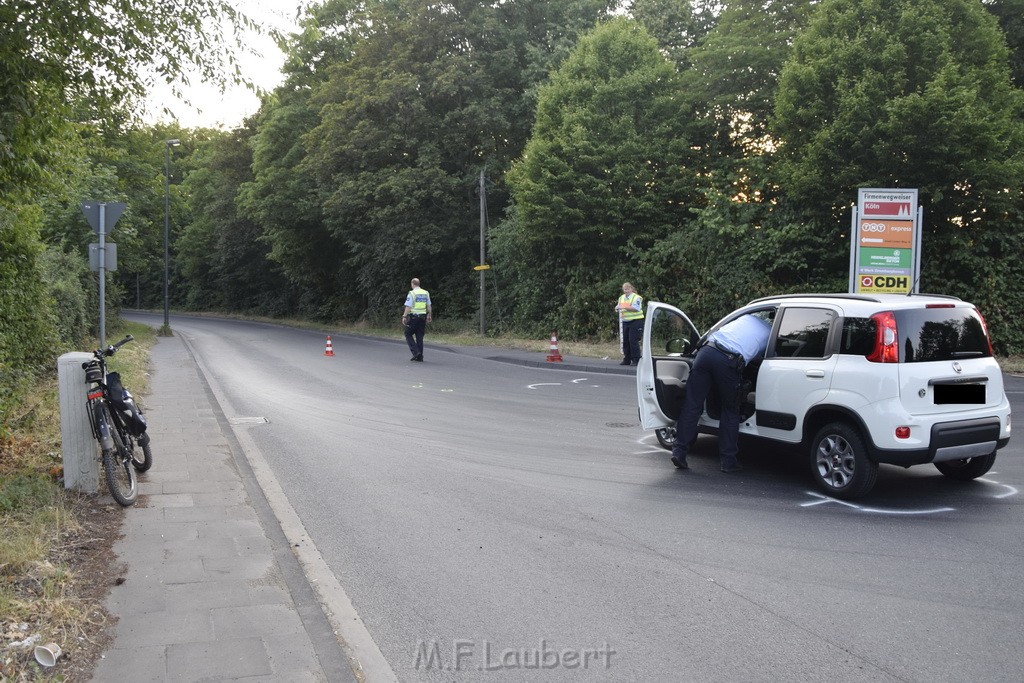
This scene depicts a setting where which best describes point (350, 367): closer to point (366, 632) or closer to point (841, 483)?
point (841, 483)

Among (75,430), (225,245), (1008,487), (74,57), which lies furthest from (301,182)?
(1008,487)

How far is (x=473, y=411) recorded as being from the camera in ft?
40.5

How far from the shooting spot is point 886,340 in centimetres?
677

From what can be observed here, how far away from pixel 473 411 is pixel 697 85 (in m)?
16.4

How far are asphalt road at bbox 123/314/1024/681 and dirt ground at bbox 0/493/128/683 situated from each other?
1313mm

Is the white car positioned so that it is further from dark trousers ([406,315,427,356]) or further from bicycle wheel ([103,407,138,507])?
dark trousers ([406,315,427,356])

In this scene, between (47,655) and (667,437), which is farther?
(667,437)

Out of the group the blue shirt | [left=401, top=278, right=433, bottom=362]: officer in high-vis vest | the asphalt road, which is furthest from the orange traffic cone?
the blue shirt

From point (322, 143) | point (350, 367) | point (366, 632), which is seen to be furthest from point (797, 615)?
point (322, 143)

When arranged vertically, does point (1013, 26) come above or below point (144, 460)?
above

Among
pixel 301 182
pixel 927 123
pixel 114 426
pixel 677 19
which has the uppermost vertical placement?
pixel 677 19

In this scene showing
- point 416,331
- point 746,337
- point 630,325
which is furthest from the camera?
point 416,331

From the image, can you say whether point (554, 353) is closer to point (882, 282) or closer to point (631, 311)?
point (631, 311)

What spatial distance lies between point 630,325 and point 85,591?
52.2 feet
